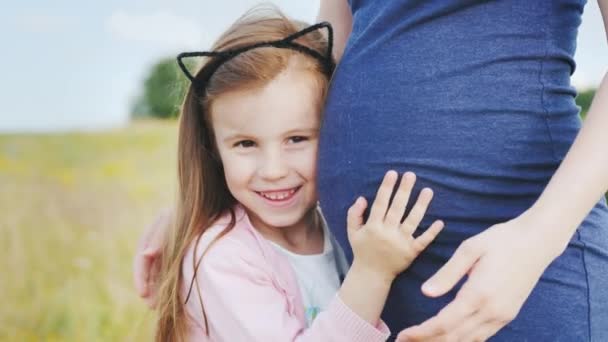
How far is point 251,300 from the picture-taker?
1.59m

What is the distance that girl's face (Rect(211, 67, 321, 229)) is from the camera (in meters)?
1.66

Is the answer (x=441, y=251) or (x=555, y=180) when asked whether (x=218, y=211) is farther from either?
(x=555, y=180)

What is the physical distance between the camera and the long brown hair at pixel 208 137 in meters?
1.70

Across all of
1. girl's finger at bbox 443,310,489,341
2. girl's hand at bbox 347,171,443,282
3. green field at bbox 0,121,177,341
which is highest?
girl's hand at bbox 347,171,443,282

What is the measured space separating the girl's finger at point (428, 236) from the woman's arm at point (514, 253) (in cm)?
18

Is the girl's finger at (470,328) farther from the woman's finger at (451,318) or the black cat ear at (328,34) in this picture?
the black cat ear at (328,34)

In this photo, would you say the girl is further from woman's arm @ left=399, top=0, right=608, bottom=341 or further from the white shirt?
woman's arm @ left=399, top=0, right=608, bottom=341

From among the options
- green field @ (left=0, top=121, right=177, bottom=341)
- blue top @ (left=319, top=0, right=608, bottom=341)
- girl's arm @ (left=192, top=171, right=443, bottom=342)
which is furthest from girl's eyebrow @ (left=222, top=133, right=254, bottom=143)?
green field @ (left=0, top=121, right=177, bottom=341)

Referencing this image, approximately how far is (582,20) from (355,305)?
74 cm

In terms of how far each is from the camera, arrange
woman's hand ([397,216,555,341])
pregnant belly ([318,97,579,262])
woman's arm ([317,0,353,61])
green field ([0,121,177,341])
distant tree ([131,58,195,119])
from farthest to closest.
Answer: distant tree ([131,58,195,119]), green field ([0,121,177,341]), woman's arm ([317,0,353,61]), pregnant belly ([318,97,579,262]), woman's hand ([397,216,555,341])

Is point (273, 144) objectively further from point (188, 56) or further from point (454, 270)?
point (454, 270)

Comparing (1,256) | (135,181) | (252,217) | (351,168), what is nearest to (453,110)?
(351,168)

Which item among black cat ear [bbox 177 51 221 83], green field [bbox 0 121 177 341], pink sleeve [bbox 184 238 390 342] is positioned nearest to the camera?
pink sleeve [bbox 184 238 390 342]

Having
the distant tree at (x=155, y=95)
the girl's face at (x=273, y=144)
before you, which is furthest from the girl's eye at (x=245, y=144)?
the distant tree at (x=155, y=95)
